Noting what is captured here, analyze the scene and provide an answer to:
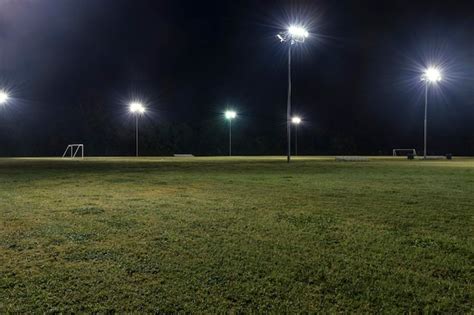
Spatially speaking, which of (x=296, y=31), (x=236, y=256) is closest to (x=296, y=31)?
(x=296, y=31)

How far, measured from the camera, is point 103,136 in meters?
63.5

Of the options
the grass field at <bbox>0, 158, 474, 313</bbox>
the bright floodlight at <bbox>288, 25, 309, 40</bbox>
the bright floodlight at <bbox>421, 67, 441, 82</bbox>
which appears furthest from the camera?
the bright floodlight at <bbox>421, 67, 441, 82</bbox>

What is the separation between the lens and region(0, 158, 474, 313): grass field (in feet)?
12.8

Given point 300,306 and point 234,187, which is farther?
point 234,187

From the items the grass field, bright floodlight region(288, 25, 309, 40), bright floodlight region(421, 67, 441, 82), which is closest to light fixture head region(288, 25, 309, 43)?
bright floodlight region(288, 25, 309, 40)

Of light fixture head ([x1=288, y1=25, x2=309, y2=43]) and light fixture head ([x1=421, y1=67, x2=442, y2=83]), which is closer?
light fixture head ([x1=288, y1=25, x2=309, y2=43])

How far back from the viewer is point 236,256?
514 cm

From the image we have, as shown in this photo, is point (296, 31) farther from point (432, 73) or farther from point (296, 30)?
point (432, 73)

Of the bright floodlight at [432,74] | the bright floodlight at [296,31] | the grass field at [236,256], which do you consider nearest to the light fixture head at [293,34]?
the bright floodlight at [296,31]

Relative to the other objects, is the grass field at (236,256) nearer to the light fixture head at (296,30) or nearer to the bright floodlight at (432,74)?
the light fixture head at (296,30)

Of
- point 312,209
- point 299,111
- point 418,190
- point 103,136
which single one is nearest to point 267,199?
point 312,209

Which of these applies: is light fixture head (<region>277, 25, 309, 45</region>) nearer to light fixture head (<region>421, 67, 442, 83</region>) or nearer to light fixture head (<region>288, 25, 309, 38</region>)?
light fixture head (<region>288, 25, 309, 38</region>)

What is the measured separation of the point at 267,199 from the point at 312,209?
5.71 ft

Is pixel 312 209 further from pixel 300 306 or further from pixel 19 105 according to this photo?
pixel 19 105
